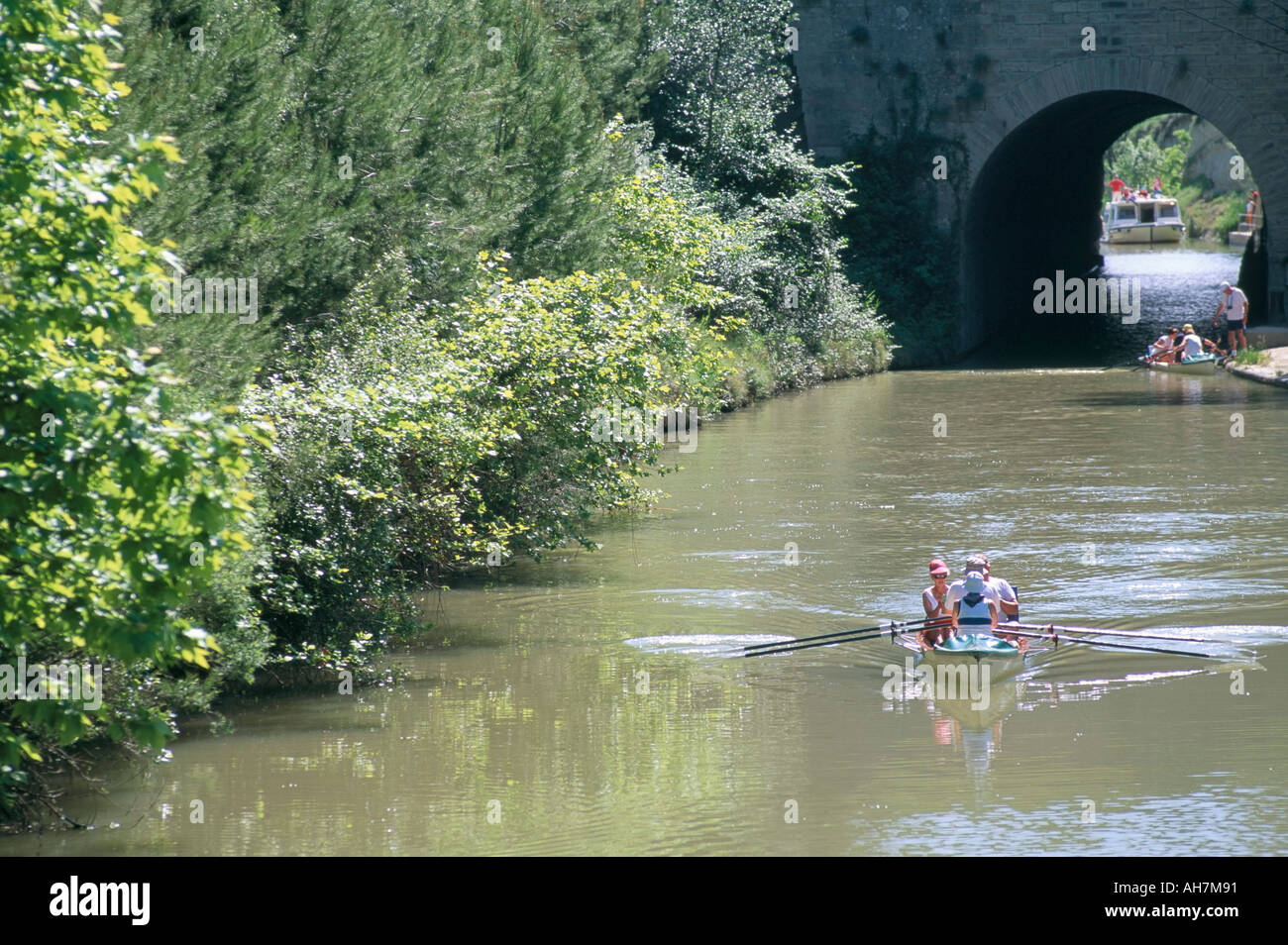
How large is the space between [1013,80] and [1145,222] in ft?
130

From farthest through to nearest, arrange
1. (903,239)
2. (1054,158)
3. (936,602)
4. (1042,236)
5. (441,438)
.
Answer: (1042,236) < (1054,158) < (903,239) < (936,602) < (441,438)

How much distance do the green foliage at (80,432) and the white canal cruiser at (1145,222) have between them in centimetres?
6635

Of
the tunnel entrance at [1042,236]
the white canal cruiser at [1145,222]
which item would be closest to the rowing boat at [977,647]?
the tunnel entrance at [1042,236]

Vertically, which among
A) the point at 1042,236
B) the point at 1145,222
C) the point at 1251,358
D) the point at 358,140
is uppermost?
the point at 1145,222

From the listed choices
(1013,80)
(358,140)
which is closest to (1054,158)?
(1013,80)

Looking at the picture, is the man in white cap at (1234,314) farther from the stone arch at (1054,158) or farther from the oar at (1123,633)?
the oar at (1123,633)

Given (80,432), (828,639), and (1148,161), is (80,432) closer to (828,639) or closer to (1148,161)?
(828,639)

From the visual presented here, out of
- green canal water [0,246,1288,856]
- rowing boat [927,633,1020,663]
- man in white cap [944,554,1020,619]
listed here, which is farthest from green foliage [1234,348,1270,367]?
rowing boat [927,633,1020,663]

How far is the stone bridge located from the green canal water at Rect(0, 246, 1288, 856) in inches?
562

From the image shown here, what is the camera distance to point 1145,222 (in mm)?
70000

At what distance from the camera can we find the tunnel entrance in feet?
116

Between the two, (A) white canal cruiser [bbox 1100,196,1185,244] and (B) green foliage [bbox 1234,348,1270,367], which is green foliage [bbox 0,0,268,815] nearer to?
(B) green foliage [bbox 1234,348,1270,367]

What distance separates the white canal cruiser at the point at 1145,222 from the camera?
227 ft
